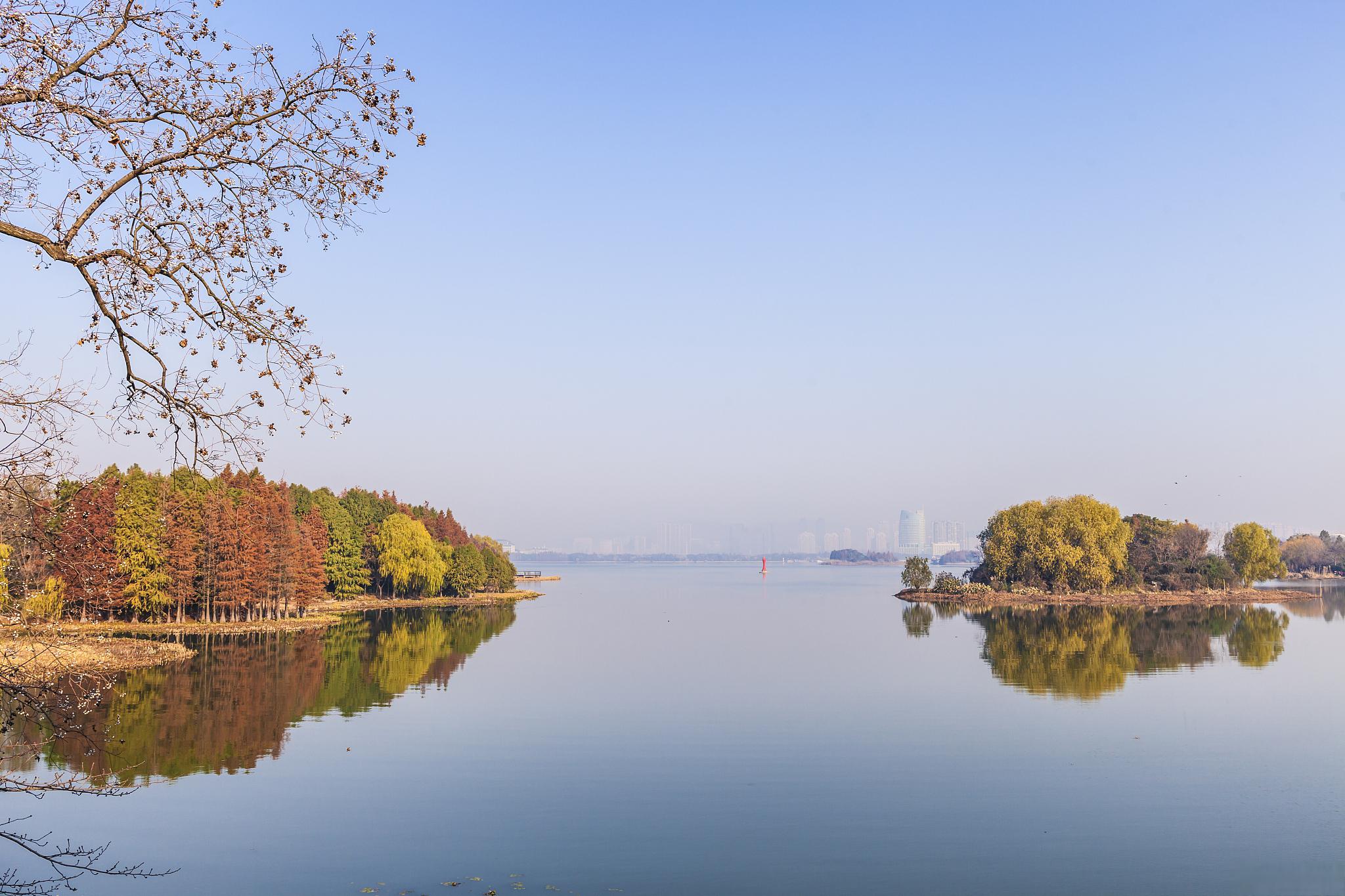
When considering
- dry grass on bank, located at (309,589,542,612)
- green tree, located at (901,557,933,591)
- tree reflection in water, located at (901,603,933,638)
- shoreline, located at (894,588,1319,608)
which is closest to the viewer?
tree reflection in water, located at (901,603,933,638)

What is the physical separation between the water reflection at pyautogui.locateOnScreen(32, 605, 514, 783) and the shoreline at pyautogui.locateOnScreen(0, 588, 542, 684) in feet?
5.24

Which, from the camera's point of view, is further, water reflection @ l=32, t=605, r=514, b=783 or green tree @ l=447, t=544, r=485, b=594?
green tree @ l=447, t=544, r=485, b=594

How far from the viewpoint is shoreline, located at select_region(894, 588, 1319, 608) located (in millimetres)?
104562

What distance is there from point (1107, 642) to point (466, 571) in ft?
235

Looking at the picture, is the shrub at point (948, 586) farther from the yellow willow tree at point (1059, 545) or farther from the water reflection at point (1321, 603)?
the water reflection at point (1321, 603)

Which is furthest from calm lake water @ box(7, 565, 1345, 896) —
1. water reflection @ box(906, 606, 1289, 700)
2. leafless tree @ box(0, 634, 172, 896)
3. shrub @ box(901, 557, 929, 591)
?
shrub @ box(901, 557, 929, 591)

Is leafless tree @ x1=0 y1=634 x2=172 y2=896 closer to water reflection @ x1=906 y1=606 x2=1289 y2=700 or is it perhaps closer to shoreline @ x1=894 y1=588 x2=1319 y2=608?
water reflection @ x1=906 y1=606 x2=1289 y2=700

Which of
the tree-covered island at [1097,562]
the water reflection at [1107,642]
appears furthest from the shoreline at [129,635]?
the tree-covered island at [1097,562]

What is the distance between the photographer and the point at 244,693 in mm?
37031

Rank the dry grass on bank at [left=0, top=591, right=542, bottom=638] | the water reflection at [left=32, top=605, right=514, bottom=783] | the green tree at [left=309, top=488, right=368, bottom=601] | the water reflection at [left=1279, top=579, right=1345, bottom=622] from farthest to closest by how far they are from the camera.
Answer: the green tree at [left=309, top=488, right=368, bottom=601] → the water reflection at [left=1279, top=579, right=1345, bottom=622] → the dry grass on bank at [left=0, top=591, right=542, bottom=638] → the water reflection at [left=32, top=605, right=514, bottom=783]

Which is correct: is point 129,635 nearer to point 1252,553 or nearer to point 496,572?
point 496,572

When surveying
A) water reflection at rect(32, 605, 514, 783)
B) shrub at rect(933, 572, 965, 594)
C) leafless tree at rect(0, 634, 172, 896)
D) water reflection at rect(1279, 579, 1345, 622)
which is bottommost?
water reflection at rect(1279, 579, 1345, 622)

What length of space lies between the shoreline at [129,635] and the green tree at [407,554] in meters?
2.65

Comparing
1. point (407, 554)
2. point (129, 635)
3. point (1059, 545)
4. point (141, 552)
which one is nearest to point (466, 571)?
point (407, 554)
